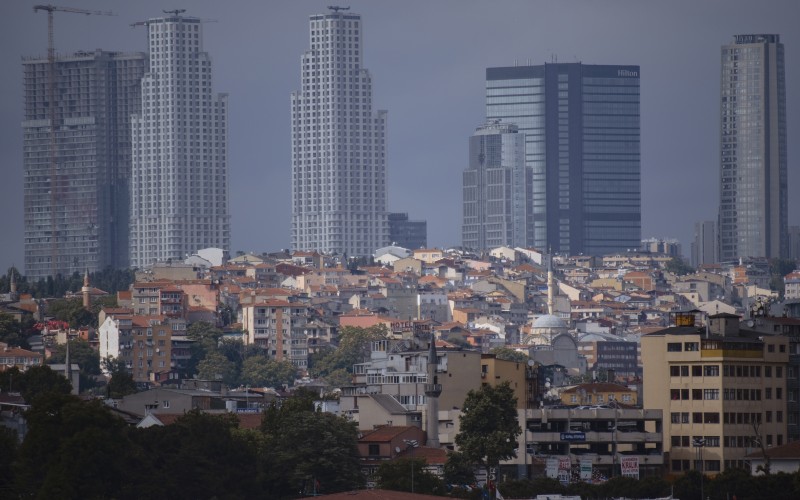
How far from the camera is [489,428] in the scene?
367 feet

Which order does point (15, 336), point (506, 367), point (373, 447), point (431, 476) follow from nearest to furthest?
point (431, 476), point (373, 447), point (506, 367), point (15, 336)

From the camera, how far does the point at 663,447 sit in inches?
4562

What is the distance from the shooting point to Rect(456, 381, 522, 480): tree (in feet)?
362

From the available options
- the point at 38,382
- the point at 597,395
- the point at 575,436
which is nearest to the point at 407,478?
the point at 575,436

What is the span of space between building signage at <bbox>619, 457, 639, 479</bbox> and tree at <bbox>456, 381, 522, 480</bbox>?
458 centimetres

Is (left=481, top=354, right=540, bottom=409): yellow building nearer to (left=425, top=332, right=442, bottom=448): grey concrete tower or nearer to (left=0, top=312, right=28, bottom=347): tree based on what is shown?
(left=425, top=332, right=442, bottom=448): grey concrete tower

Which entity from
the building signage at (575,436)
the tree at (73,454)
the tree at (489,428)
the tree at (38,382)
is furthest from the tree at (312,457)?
the tree at (38,382)

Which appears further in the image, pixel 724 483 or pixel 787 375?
pixel 787 375

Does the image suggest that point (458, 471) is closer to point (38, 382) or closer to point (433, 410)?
Answer: point (433, 410)

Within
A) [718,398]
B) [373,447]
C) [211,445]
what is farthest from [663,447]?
[211,445]

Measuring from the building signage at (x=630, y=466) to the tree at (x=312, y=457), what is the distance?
11.4 meters

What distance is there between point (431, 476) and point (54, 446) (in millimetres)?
15801

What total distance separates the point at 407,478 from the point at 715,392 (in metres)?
18.1

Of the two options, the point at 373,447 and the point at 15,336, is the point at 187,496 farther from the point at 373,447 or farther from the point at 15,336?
the point at 15,336
